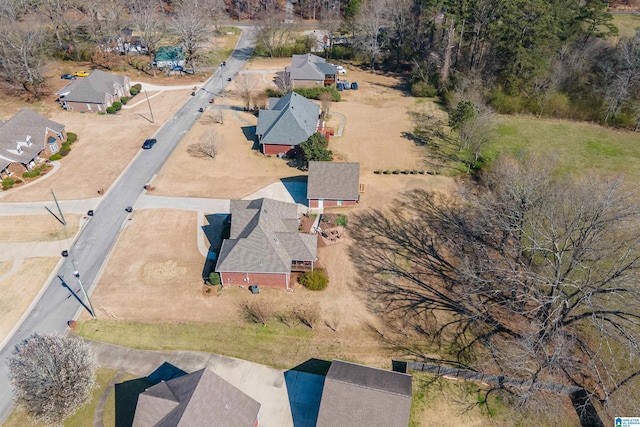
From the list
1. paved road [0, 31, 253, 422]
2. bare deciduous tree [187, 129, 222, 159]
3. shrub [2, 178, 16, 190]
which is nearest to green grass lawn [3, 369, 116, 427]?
paved road [0, 31, 253, 422]

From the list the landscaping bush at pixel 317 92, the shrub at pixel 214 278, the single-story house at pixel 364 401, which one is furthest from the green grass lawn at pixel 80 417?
the landscaping bush at pixel 317 92

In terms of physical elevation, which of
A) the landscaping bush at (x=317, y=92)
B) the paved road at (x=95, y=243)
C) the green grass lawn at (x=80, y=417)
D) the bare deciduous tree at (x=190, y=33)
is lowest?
the green grass lawn at (x=80, y=417)

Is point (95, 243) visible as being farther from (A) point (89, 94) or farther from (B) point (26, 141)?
(A) point (89, 94)

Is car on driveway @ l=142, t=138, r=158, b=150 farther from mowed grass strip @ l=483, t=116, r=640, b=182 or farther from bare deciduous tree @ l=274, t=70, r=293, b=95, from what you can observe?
mowed grass strip @ l=483, t=116, r=640, b=182

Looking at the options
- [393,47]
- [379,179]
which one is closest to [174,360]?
[379,179]

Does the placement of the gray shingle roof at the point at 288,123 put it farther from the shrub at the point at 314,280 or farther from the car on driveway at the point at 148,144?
the shrub at the point at 314,280

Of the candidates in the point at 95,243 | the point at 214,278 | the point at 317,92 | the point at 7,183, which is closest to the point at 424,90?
the point at 317,92

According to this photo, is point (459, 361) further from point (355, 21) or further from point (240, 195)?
point (355, 21)
